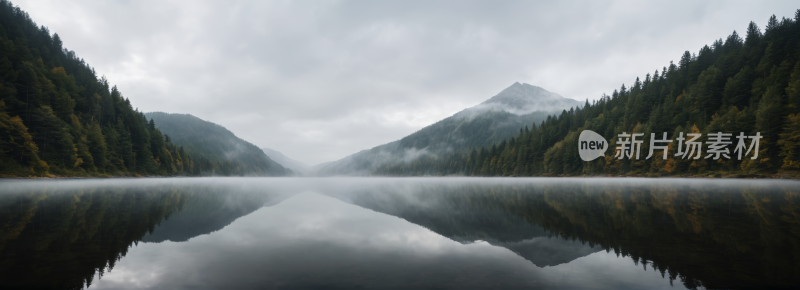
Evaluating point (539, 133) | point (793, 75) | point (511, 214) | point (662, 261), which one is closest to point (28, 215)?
point (511, 214)

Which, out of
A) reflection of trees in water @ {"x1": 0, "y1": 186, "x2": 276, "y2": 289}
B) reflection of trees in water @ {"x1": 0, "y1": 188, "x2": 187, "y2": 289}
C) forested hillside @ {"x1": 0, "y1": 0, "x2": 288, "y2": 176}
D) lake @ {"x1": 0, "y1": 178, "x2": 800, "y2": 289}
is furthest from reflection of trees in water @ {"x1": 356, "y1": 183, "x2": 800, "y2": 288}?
forested hillside @ {"x1": 0, "y1": 0, "x2": 288, "y2": 176}

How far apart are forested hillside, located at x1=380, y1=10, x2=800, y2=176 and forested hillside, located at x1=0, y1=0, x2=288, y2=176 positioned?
125m

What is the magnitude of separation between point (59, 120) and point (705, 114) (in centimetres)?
14372

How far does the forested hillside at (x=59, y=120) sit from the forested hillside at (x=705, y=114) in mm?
125495

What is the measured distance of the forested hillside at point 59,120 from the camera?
181ft

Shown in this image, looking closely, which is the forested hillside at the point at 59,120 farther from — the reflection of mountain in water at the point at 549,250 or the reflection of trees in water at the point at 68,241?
the reflection of mountain in water at the point at 549,250

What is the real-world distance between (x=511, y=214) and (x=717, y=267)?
1043cm

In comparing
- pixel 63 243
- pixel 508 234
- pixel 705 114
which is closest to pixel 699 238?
pixel 508 234

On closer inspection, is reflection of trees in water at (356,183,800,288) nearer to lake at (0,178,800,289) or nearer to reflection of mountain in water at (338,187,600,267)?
lake at (0,178,800,289)

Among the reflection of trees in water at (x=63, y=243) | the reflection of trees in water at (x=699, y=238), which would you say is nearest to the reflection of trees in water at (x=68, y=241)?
the reflection of trees in water at (x=63, y=243)

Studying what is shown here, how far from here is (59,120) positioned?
64062mm

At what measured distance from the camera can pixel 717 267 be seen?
6.98m

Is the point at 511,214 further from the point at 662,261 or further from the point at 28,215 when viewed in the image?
the point at 28,215

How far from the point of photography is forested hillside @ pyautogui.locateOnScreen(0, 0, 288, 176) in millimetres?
55312
